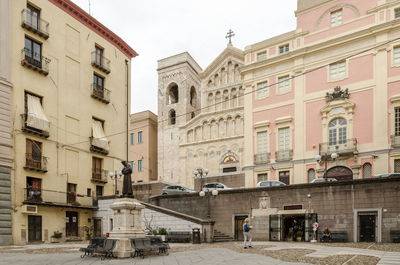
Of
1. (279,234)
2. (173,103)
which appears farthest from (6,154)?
(173,103)

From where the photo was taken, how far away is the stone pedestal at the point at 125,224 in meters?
15.5

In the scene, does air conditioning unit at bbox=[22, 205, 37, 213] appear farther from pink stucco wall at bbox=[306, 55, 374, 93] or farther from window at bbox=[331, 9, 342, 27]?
window at bbox=[331, 9, 342, 27]

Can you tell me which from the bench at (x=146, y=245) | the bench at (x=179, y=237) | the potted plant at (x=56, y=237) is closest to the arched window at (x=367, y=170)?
the bench at (x=179, y=237)

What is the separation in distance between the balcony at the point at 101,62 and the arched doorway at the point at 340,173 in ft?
72.0

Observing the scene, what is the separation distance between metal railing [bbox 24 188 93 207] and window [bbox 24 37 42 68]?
939 centimetres

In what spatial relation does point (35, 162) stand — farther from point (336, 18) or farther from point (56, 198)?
point (336, 18)

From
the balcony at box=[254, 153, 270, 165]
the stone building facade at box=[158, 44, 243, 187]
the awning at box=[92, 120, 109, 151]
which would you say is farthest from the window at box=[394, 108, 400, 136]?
the awning at box=[92, 120, 109, 151]

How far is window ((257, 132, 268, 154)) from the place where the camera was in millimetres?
35375

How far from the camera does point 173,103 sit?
58781 millimetres

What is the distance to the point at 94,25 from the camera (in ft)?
115

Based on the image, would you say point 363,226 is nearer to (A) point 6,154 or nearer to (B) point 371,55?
(B) point 371,55

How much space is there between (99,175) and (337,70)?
22.7m

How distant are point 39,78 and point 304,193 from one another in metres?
21.1

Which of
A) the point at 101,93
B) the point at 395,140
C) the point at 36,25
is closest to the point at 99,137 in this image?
the point at 101,93
